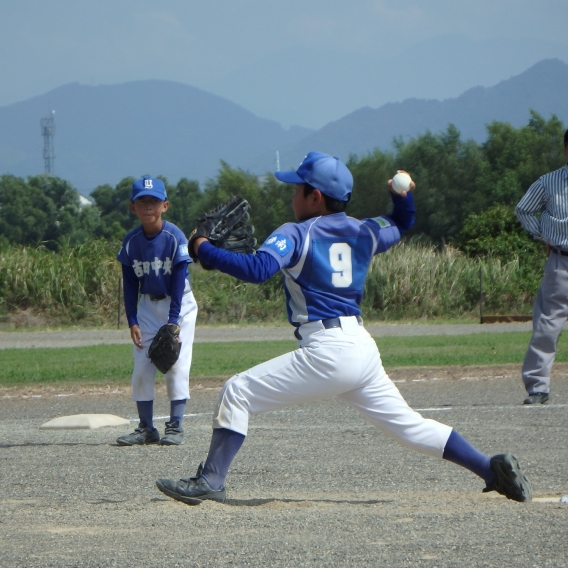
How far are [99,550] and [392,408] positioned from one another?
5.43ft

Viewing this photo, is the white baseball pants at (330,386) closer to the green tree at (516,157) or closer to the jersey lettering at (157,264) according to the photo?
the jersey lettering at (157,264)

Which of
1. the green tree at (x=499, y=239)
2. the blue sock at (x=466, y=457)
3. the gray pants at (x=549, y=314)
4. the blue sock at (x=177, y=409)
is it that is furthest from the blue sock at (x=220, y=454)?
the green tree at (x=499, y=239)

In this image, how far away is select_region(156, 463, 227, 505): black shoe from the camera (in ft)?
16.3

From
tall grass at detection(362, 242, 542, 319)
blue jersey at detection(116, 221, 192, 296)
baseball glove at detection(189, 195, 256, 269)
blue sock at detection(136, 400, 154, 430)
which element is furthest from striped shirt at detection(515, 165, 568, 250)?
tall grass at detection(362, 242, 542, 319)

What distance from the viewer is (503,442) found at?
7.23 m

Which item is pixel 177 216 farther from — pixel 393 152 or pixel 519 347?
pixel 519 347

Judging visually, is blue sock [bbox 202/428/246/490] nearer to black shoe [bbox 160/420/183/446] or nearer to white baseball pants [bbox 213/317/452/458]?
white baseball pants [bbox 213/317/452/458]

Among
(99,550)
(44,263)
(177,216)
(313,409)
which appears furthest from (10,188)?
(99,550)

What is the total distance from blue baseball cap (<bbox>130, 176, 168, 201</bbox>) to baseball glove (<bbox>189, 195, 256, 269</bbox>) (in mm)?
2424

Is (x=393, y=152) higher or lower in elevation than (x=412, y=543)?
higher

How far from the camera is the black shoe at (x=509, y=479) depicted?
5.02 metres

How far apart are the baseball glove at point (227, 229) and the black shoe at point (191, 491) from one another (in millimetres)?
1146

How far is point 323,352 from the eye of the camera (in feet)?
15.7

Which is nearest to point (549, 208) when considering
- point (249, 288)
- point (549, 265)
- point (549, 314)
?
point (549, 265)
